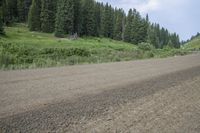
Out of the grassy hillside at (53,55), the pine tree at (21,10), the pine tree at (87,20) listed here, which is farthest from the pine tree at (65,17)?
the grassy hillside at (53,55)

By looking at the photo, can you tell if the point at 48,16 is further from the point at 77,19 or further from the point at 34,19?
the point at 77,19

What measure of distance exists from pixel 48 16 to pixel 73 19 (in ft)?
20.5

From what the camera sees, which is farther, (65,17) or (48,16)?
(48,16)

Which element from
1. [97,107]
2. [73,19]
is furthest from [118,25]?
[97,107]

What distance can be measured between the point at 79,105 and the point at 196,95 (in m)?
4.08

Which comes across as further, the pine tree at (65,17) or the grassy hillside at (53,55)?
the pine tree at (65,17)

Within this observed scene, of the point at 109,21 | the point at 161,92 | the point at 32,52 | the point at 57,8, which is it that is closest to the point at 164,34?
the point at 109,21

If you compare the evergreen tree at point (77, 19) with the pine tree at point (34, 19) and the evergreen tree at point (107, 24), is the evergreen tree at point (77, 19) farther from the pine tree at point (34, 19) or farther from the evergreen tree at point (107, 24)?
the evergreen tree at point (107, 24)

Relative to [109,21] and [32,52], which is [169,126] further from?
[109,21]

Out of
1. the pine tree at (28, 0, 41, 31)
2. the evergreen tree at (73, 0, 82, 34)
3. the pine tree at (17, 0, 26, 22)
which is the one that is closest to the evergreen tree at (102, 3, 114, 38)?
the evergreen tree at (73, 0, 82, 34)

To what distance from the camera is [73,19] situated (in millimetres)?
82562

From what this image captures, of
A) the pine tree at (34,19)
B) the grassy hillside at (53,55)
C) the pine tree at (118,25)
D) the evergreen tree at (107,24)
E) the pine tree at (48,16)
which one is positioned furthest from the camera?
the pine tree at (118,25)

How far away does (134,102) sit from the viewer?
855 cm

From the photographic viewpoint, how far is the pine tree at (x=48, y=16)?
79938 millimetres
